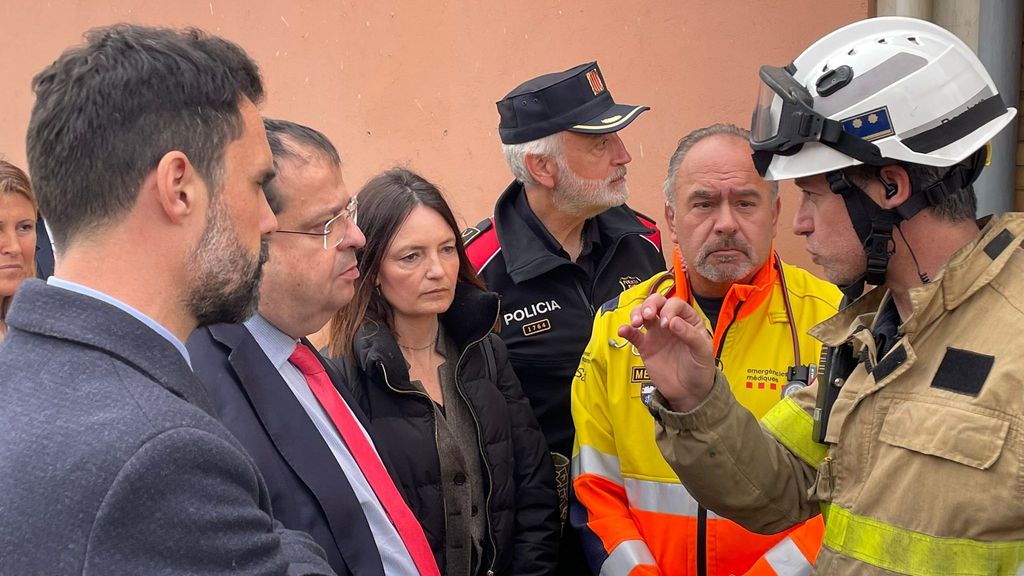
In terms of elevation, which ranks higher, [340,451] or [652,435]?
[340,451]

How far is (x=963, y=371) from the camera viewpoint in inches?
79.8

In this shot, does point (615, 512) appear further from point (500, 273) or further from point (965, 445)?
point (965, 445)

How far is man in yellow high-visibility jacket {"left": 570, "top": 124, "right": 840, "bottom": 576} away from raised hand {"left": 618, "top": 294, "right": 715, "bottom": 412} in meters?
0.63

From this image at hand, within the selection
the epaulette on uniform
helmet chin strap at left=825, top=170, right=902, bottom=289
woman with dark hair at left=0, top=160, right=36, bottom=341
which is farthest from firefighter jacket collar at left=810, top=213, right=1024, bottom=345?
woman with dark hair at left=0, top=160, right=36, bottom=341

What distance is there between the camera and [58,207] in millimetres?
1508

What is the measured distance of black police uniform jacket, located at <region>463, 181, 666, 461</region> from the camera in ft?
11.6

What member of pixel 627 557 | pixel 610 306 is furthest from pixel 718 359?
pixel 627 557

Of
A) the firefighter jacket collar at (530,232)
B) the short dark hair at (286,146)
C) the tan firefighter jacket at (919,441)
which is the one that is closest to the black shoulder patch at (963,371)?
the tan firefighter jacket at (919,441)

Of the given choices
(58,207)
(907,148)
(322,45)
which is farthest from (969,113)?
(322,45)

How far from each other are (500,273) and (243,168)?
2092mm

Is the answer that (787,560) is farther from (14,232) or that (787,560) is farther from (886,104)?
(14,232)

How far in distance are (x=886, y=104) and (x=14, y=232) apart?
293cm

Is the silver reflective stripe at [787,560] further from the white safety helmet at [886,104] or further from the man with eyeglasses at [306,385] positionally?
the white safety helmet at [886,104]

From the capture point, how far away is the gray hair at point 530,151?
157 inches
